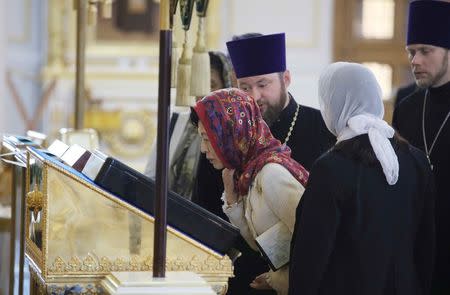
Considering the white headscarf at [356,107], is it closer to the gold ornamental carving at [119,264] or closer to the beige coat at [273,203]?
the beige coat at [273,203]

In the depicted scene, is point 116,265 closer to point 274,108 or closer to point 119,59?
point 274,108

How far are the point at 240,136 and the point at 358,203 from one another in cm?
44

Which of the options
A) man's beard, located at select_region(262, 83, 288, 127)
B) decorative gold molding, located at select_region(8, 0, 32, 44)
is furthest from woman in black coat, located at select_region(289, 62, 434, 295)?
decorative gold molding, located at select_region(8, 0, 32, 44)

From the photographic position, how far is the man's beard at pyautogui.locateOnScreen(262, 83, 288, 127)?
4.31m

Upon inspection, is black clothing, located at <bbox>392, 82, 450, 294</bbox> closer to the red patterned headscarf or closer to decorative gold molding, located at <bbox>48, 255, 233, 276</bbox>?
the red patterned headscarf

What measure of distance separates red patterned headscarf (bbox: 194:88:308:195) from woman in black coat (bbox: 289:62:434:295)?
0.20 metres

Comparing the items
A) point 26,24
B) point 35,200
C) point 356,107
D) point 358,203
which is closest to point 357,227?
point 358,203

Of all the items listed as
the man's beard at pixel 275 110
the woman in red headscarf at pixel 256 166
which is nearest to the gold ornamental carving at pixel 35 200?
the woman in red headscarf at pixel 256 166

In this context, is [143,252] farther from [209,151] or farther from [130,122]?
[130,122]

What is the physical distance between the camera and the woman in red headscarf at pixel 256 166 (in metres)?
3.44

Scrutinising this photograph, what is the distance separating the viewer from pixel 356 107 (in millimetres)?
3389

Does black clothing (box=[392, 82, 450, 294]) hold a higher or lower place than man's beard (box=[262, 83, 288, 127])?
lower

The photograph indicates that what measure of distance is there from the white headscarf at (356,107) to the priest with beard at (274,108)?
0.88m

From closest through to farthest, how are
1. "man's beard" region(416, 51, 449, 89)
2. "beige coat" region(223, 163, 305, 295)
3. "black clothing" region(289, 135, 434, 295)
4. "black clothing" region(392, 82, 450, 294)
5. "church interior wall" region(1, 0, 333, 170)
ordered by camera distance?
"black clothing" region(289, 135, 434, 295)
"beige coat" region(223, 163, 305, 295)
"black clothing" region(392, 82, 450, 294)
"man's beard" region(416, 51, 449, 89)
"church interior wall" region(1, 0, 333, 170)
